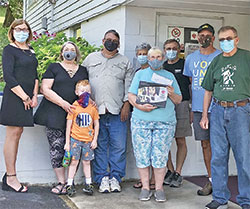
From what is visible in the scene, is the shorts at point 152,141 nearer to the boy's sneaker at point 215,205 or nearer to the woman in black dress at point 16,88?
the boy's sneaker at point 215,205

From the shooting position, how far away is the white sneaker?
464cm

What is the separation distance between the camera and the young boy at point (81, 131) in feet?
14.4

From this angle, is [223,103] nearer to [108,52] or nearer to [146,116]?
[146,116]

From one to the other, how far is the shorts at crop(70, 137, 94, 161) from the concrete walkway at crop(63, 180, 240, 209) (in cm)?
46

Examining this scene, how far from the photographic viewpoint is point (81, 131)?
4.41 metres

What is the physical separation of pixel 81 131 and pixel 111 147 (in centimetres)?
58

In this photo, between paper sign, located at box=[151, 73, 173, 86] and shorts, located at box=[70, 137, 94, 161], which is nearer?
paper sign, located at box=[151, 73, 173, 86]

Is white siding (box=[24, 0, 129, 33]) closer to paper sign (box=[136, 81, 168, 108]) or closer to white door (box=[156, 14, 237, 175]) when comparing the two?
white door (box=[156, 14, 237, 175])

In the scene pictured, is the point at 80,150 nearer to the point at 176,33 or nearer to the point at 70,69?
the point at 70,69

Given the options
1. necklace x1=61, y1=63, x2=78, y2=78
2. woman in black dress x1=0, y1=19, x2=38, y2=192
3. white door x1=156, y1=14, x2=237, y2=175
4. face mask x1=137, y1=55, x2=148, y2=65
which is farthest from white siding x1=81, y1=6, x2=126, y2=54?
woman in black dress x1=0, y1=19, x2=38, y2=192

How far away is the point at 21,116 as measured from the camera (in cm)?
428

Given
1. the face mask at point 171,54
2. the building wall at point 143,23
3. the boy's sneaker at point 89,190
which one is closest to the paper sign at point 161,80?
the face mask at point 171,54

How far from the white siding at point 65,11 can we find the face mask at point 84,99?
2108mm

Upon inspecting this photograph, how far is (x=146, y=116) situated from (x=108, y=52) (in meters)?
0.99
